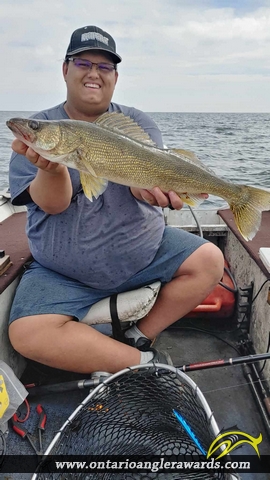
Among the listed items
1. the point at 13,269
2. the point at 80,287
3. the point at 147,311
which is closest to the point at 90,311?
the point at 80,287

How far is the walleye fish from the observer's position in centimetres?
206

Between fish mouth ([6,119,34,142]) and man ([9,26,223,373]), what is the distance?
318 millimetres

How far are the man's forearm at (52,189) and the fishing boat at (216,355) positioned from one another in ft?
2.06

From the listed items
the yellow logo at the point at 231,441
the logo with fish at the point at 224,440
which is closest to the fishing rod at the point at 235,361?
the logo with fish at the point at 224,440

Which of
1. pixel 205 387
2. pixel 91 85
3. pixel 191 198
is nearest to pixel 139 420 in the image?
pixel 205 387

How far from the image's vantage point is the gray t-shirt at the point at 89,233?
2619 millimetres

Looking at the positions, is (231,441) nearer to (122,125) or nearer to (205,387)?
(205,387)

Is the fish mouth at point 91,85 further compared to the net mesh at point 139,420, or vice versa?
the fish mouth at point 91,85

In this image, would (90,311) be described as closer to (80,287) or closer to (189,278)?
(80,287)

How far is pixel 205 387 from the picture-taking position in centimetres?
284

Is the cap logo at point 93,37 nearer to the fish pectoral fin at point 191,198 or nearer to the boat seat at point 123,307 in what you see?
the fish pectoral fin at point 191,198

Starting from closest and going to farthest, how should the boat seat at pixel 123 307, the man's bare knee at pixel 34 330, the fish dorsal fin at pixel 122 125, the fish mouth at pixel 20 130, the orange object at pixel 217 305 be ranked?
the fish mouth at pixel 20 130
the fish dorsal fin at pixel 122 125
the man's bare knee at pixel 34 330
the boat seat at pixel 123 307
the orange object at pixel 217 305

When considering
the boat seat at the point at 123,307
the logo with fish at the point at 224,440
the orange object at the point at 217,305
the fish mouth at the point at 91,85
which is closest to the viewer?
the logo with fish at the point at 224,440

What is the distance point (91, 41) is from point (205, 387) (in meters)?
2.40
